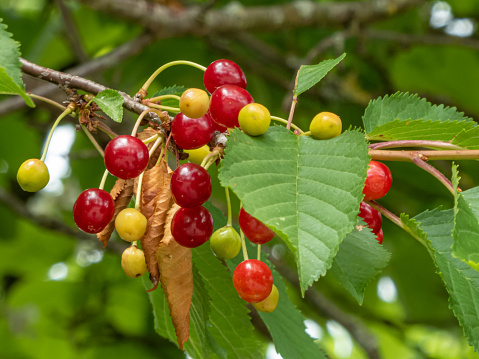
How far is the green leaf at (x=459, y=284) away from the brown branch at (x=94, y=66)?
4.80 feet

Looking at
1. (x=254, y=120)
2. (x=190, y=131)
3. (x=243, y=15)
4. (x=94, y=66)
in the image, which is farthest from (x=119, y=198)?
(x=243, y=15)

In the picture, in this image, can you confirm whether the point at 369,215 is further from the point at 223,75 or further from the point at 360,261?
the point at 223,75

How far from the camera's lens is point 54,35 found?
10.4 ft

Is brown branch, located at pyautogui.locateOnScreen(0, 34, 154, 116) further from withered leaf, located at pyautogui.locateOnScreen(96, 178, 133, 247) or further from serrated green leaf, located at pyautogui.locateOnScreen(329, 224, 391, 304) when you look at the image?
serrated green leaf, located at pyautogui.locateOnScreen(329, 224, 391, 304)

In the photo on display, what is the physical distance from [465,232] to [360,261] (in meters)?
0.25

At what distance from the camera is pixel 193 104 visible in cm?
78

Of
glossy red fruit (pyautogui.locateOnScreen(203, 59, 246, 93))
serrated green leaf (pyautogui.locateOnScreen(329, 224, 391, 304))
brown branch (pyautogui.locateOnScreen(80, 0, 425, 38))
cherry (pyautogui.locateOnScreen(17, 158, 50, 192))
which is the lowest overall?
cherry (pyautogui.locateOnScreen(17, 158, 50, 192))

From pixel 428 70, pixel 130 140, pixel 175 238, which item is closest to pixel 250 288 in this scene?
pixel 175 238

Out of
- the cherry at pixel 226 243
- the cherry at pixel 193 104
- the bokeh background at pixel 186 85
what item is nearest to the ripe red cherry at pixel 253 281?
the cherry at pixel 226 243

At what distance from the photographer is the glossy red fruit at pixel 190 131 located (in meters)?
0.81

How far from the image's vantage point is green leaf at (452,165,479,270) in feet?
2.11

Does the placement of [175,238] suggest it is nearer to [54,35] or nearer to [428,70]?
[54,35]

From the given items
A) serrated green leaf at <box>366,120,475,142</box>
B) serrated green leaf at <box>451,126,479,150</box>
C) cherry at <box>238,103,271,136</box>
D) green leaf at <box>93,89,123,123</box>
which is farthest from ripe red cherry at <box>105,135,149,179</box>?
serrated green leaf at <box>451,126,479,150</box>

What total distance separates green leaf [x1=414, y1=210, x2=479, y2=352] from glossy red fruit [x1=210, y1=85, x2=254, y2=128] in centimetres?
34
